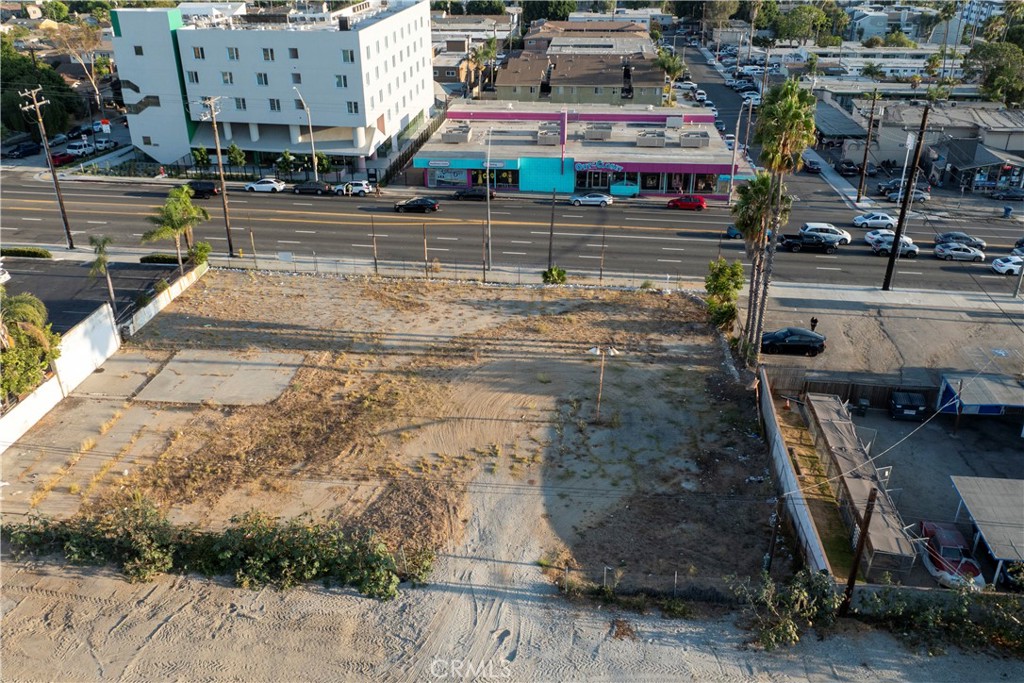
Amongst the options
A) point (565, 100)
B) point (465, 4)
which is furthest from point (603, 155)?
point (465, 4)

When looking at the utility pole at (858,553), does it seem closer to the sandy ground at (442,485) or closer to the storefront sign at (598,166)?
the sandy ground at (442,485)

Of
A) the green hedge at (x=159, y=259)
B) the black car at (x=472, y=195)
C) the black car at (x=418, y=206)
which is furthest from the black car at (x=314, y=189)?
the green hedge at (x=159, y=259)

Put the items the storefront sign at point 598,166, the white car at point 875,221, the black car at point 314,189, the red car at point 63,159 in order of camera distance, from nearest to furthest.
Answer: the white car at point 875,221, the storefront sign at point 598,166, the black car at point 314,189, the red car at point 63,159

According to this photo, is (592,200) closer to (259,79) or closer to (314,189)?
(314,189)

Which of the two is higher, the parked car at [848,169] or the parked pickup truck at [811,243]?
the parked car at [848,169]

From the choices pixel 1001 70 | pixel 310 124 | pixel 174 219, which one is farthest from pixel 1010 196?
pixel 174 219

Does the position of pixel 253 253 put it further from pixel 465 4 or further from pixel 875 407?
pixel 465 4

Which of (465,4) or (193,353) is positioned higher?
(465,4)

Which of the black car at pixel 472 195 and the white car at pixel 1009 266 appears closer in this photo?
the white car at pixel 1009 266
